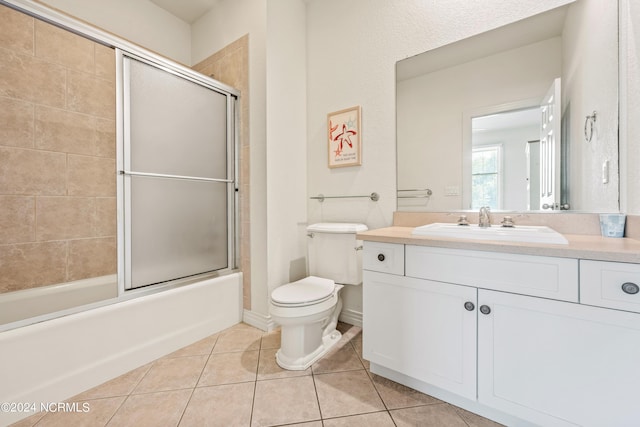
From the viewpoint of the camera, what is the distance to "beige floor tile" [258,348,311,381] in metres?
1.50

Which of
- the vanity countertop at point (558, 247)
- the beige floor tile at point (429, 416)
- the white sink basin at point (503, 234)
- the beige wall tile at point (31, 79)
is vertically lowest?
the beige floor tile at point (429, 416)

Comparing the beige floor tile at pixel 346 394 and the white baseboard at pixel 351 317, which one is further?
the white baseboard at pixel 351 317

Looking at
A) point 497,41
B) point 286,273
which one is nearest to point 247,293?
point 286,273

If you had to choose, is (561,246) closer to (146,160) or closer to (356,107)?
→ (356,107)

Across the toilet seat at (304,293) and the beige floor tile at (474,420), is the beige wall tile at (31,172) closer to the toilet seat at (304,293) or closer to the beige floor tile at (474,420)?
the toilet seat at (304,293)

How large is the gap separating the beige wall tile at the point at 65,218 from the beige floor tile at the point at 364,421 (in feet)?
7.22

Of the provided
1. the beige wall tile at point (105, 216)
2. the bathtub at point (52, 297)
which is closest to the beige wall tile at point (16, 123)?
the beige wall tile at point (105, 216)

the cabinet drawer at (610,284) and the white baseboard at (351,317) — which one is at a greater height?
the cabinet drawer at (610,284)

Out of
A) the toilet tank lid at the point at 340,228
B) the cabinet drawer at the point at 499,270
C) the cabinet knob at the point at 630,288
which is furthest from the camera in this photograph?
the toilet tank lid at the point at 340,228

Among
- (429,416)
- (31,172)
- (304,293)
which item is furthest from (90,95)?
(429,416)

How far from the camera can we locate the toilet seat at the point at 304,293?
5.04 feet

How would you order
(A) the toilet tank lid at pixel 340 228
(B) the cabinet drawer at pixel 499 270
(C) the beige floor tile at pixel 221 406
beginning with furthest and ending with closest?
1. (A) the toilet tank lid at pixel 340 228
2. (C) the beige floor tile at pixel 221 406
3. (B) the cabinet drawer at pixel 499 270

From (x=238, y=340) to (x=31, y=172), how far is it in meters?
1.83

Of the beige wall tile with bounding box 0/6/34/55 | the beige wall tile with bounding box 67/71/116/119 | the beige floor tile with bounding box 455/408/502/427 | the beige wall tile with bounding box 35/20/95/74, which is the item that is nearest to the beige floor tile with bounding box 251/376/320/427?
the beige floor tile with bounding box 455/408/502/427
